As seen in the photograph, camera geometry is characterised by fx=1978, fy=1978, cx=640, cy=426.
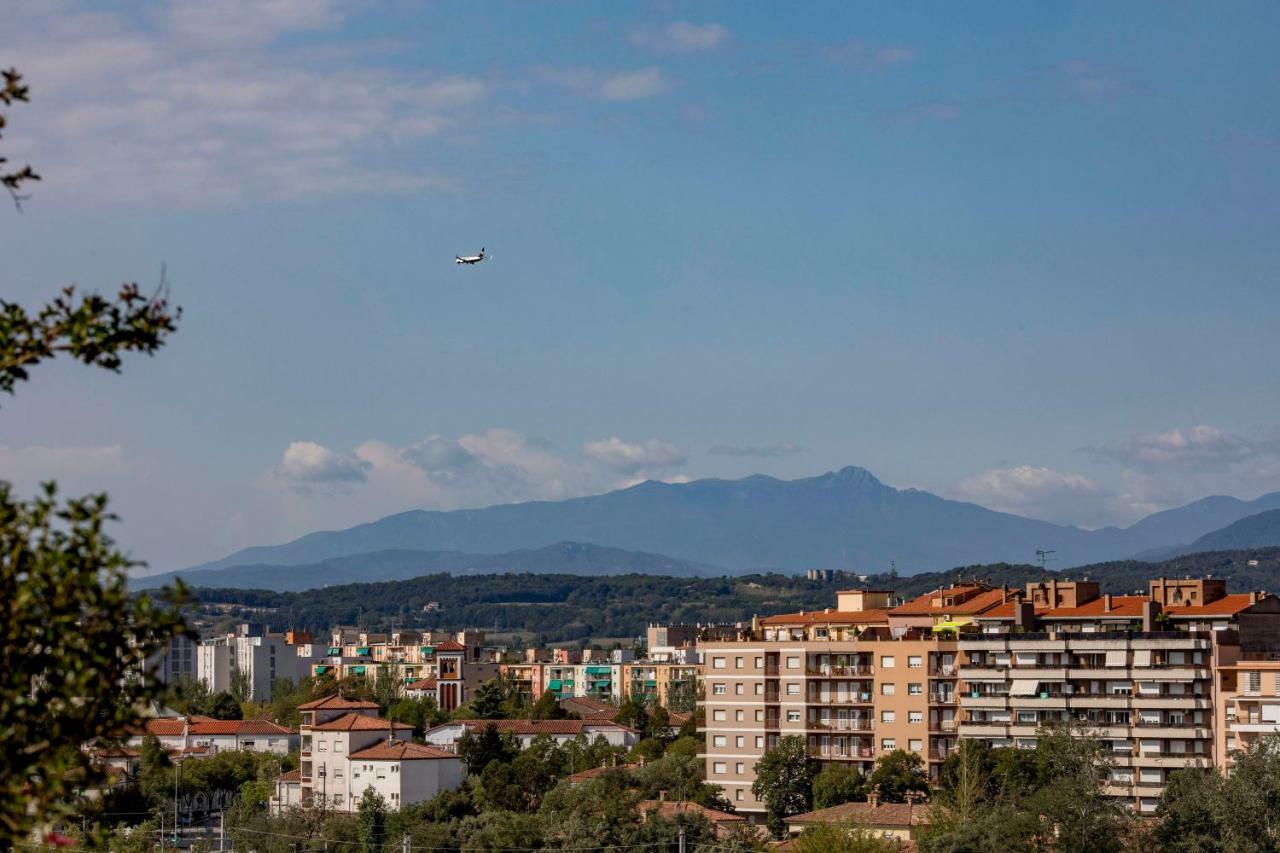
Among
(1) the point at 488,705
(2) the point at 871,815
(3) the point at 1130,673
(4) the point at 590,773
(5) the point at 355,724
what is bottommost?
(2) the point at 871,815

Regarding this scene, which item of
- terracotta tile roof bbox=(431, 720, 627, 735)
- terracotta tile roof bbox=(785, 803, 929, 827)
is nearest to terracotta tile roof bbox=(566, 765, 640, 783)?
terracotta tile roof bbox=(785, 803, 929, 827)

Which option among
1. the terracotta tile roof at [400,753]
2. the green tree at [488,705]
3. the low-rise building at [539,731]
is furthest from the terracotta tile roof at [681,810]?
the green tree at [488,705]

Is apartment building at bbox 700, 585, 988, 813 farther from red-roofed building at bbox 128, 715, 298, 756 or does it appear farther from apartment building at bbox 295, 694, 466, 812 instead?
red-roofed building at bbox 128, 715, 298, 756

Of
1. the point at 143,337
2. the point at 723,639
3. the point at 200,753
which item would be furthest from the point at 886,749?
the point at 143,337

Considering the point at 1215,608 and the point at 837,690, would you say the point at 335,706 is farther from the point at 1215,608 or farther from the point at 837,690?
the point at 1215,608

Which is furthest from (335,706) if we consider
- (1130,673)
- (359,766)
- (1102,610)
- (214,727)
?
(1130,673)

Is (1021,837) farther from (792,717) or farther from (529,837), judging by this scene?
(792,717)
